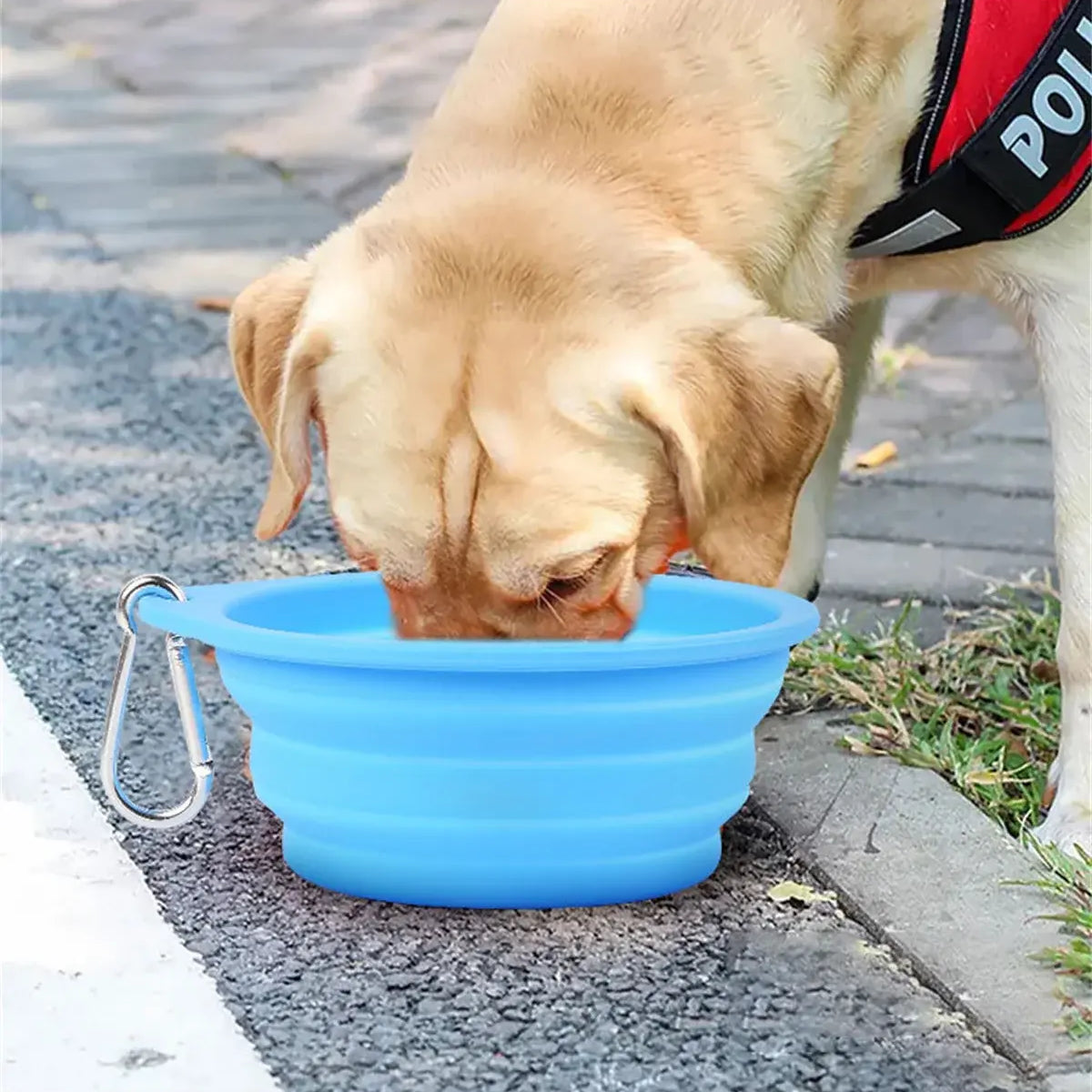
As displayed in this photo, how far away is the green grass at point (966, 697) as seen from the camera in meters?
2.95

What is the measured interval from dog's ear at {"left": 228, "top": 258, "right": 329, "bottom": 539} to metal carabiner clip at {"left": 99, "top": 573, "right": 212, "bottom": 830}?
0.81ft

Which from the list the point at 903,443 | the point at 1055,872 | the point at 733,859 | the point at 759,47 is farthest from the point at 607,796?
the point at 903,443

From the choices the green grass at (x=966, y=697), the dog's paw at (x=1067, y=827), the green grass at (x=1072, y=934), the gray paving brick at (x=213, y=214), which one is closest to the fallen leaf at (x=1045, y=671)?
the green grass at (x=966, y=697)

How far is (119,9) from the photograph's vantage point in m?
10.1

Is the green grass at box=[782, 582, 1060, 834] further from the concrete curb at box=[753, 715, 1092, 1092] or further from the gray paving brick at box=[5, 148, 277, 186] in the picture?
the gray paving brick at box=[5, 148, 277, 186]

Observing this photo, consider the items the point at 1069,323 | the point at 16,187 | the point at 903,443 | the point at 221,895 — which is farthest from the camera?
the point at 16,187

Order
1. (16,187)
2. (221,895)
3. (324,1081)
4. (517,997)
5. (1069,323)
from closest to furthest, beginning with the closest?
(324,1081), (517,997), (221,895), (1069,323), (16,187)

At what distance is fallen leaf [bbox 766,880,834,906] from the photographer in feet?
8.49

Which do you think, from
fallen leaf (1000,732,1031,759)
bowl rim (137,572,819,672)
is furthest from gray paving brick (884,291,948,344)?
bowl rim (137,572,819,672)

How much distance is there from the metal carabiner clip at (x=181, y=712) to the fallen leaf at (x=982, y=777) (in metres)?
1.04

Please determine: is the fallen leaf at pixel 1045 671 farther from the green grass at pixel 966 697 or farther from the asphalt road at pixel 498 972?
A: the asphalt road at pixel 498 972

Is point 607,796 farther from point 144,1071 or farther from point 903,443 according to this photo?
point 903,443

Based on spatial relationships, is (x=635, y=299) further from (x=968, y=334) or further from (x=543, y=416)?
(x=968, y=334)

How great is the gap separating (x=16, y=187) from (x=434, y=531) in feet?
16.1
